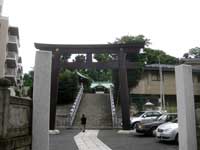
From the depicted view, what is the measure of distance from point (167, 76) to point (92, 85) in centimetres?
2320

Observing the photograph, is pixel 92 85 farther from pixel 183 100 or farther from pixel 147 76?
pixel 183 100

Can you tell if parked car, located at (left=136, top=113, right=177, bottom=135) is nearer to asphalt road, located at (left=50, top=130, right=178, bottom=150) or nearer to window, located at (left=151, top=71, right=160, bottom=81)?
asphalt road, located at (left=50, top=130, right=178, bottom=150)

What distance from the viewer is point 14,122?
26.1 ft

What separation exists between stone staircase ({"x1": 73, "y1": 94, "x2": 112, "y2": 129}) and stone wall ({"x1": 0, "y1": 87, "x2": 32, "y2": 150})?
19.3 metres

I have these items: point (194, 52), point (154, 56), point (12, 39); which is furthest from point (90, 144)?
point (194, 52)

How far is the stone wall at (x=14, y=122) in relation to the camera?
23.5ft

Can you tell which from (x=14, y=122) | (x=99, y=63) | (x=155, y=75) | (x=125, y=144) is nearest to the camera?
(x=14, y=122)

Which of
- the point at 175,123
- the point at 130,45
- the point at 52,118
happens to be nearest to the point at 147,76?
the point at 130,45

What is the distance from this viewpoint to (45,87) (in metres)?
9.34

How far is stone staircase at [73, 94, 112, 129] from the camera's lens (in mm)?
28688

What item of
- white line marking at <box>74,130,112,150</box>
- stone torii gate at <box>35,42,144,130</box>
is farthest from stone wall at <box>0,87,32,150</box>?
stone torii gate at <box>35,42,144,130</box>

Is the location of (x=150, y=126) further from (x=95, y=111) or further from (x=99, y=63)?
(x=95, y=111)

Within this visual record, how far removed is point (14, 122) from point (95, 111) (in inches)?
998

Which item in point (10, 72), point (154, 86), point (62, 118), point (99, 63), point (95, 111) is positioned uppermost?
point (10, 72)
